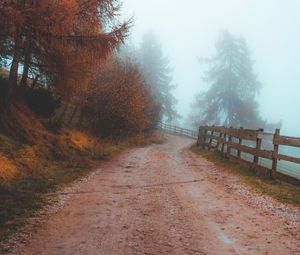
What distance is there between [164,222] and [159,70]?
141 feet

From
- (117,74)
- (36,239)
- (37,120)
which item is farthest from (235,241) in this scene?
(117,74)

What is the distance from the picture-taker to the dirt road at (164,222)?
15.9ft

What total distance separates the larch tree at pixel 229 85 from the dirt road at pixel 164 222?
29.6m

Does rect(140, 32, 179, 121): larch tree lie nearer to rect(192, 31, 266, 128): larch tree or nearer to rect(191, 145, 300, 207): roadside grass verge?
rect(192, 31, 266, 128): larch tree

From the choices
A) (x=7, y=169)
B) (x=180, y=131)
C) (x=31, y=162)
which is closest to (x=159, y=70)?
(x=180, y=131)

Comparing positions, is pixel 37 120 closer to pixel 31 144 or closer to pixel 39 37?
pixel 31 144

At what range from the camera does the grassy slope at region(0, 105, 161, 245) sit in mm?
6648

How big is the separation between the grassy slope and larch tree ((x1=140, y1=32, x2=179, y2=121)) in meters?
30.1

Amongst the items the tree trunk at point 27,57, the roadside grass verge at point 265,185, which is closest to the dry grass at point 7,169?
the tree trunk at point 27,57

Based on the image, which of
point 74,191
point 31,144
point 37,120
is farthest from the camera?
point 37,120

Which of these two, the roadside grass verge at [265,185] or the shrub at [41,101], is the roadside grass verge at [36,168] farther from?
the roadside grass verge at [265,185]

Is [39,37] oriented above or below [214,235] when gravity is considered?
above

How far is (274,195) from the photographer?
8.77 m

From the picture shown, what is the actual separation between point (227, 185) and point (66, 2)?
21.6 ft
